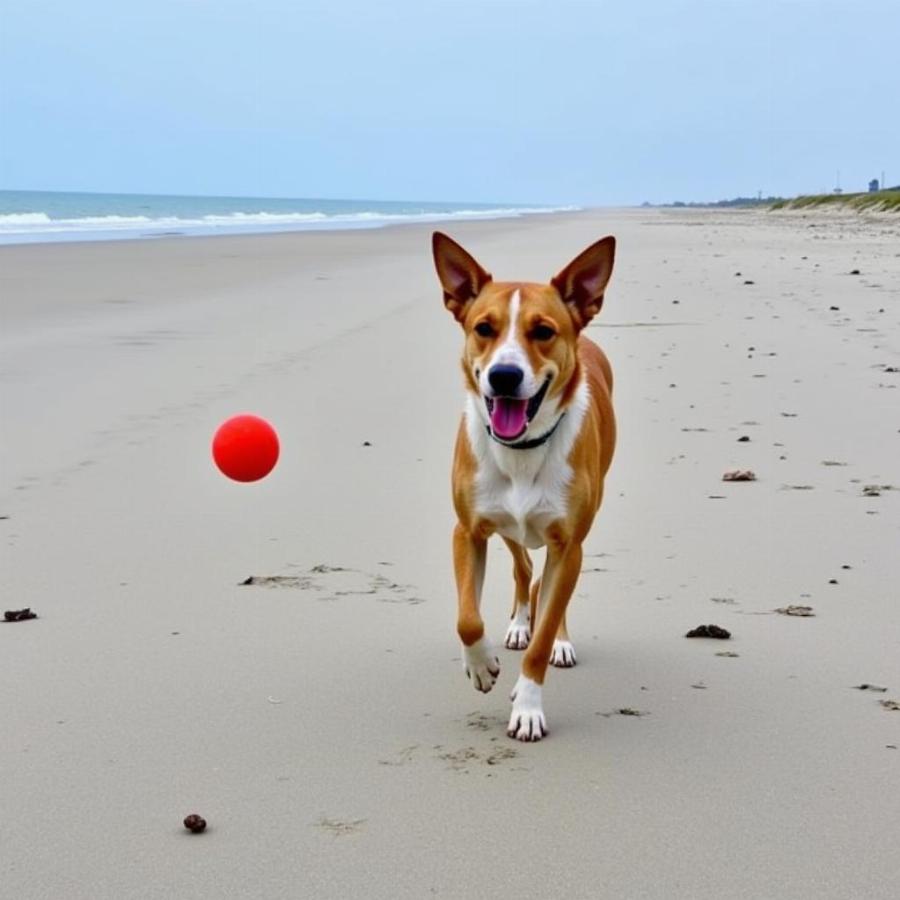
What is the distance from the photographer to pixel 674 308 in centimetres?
1450

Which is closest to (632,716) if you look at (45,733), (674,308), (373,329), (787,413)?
(45,733)

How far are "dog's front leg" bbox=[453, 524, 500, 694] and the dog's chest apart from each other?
0.42 ft

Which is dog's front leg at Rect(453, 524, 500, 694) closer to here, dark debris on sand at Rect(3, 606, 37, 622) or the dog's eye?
the dog's eye

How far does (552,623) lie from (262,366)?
261 inches

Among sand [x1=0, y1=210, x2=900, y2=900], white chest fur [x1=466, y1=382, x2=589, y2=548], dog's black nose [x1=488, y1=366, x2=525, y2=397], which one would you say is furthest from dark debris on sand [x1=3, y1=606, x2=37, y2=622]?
dog's black nose [x1=488, y1=366, x2=525, y2=397]

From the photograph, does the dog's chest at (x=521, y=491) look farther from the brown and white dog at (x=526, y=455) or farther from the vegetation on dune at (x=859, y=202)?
the vegetation on dune at (x=859, y=202)

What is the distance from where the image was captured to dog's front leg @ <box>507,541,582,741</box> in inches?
157

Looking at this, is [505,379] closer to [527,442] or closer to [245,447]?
[527,442]

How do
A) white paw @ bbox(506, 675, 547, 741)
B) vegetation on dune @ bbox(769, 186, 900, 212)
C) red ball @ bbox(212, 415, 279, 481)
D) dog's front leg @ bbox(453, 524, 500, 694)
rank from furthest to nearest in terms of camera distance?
vegetation on dune @ bbox(769, 186, 900, 212), red ball @ bbox(212, 415, 279, 481), dog's front leg @ bbox(453, 524, 500, 694), white paw @ bbox(506, 675, 547, 741)

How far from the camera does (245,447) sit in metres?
5.59

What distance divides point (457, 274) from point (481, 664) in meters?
1.35

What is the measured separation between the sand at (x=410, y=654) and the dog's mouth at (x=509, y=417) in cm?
85

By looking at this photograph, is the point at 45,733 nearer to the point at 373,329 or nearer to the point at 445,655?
the point at 445,655

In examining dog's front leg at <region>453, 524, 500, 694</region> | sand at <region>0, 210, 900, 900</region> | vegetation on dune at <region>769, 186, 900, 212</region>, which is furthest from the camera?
vegetation on dune at <region>769, 186, 900, 212</region>
